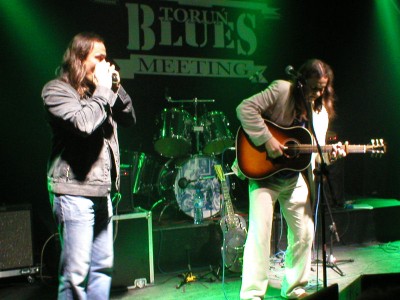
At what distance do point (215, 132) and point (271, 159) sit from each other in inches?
91.8

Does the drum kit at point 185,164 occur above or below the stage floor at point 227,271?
above

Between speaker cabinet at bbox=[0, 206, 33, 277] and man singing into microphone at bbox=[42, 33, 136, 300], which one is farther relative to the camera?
speaker cabinet at bbox=[0, 206, 33, 277]

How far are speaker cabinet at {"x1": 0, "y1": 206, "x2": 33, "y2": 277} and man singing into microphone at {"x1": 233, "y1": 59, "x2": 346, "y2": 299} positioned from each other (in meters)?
2.36

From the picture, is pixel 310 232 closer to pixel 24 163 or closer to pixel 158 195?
pixel 158 195

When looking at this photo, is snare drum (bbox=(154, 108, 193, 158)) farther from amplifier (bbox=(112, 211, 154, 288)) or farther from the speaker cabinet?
the speaker cabinet

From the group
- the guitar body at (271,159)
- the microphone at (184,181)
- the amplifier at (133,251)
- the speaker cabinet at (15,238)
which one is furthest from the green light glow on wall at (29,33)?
the guitar body at (271,159)

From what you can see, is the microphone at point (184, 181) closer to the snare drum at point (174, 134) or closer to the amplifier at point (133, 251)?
the snare drum at point (174, 134)

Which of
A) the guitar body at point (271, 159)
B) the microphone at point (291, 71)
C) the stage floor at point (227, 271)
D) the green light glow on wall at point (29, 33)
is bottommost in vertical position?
the stage floor at point (227, 271)

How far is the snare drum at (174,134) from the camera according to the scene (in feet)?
18.7

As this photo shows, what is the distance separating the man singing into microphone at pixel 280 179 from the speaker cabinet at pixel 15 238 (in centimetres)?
236

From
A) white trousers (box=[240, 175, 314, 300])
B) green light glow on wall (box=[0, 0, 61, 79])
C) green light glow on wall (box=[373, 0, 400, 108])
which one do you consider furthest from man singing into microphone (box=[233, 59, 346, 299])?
green light glow on wall (box=[373, 0, 400, 108])

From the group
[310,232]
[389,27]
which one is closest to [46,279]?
[310,232]

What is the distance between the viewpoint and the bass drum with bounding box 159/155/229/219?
5461 millimetres

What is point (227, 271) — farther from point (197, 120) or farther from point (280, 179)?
point (197, 120)
